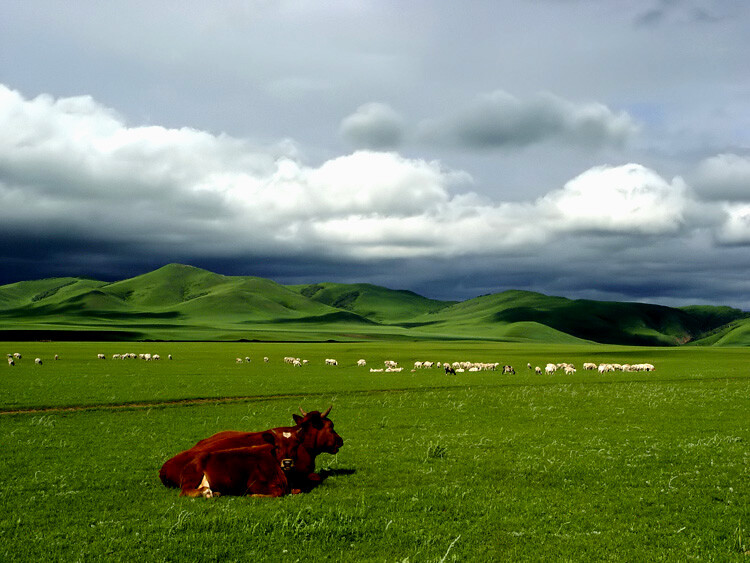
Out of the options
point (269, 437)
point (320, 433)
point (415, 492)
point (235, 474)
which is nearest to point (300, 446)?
point (320, 433)

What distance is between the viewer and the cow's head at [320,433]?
40.5 feet

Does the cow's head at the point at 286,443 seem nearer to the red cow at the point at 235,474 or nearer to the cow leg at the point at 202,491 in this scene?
the red cow at the point at 235,474

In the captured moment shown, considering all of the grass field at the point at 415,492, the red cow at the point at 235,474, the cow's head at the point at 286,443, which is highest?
the cow's head at the point at 286,443

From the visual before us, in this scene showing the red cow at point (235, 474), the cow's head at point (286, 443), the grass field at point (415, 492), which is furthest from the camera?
the cow's head at point (286, 443)

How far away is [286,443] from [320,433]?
2.78 feet

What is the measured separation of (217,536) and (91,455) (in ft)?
33.6

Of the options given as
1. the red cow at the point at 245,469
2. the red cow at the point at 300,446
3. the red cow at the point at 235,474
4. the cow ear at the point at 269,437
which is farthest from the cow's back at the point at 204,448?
the cow ear at the point at 269,437

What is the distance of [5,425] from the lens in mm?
23922

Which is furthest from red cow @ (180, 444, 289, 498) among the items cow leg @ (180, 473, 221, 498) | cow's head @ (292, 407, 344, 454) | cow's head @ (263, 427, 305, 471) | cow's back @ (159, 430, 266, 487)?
cow's head @ (292, 407, 344, 454)

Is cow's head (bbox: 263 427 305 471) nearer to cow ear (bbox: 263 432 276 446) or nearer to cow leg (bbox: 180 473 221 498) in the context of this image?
cow ear (bbox: 263 432 276 446)

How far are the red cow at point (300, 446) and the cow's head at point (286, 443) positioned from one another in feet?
0.11

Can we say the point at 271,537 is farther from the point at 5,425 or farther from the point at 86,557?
the point at 5,425

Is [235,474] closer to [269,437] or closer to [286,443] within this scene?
[269,437]

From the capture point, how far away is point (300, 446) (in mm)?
12523
